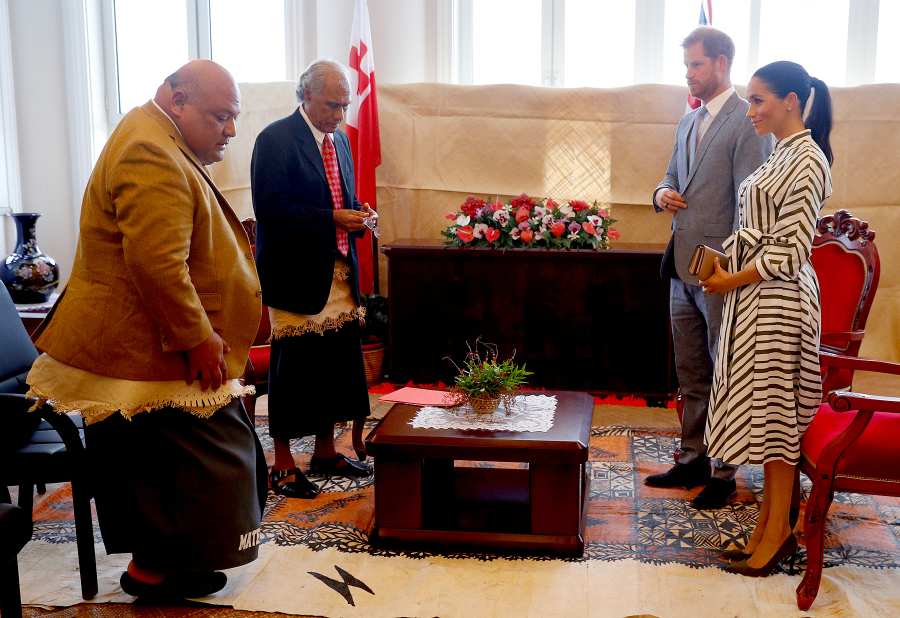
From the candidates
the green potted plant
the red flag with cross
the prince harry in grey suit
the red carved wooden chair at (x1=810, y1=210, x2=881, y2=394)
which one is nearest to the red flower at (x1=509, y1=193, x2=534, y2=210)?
the red flag with cross

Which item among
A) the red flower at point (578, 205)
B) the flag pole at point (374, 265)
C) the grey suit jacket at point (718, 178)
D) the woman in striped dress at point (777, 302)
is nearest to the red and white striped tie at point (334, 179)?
the grey suit jacket at point (718, 178)

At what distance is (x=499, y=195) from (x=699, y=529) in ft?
10.0

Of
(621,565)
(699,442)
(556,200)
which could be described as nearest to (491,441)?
(621,565)

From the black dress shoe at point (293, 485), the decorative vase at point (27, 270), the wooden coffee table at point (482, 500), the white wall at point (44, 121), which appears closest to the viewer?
the wooden coffee table at point (482, 500)

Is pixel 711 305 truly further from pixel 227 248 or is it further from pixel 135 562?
pixel 135 562

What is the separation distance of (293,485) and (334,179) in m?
1.23

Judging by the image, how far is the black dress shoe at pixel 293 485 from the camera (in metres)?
3.69

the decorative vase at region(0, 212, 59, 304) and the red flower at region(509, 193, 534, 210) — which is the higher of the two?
the red flower at region(509, 193, 534, 210)

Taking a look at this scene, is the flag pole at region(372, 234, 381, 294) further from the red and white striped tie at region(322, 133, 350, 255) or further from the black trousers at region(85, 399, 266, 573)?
the black trousers at region(85, 399, 266, 573)

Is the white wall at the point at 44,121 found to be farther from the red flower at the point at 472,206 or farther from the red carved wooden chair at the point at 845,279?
the red carved wooden chair at the point at 845,279

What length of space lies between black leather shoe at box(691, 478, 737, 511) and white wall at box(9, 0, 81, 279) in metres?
4.28

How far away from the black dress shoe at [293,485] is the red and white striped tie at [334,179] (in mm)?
909

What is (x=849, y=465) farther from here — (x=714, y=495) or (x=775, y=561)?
(x=714, y=495)

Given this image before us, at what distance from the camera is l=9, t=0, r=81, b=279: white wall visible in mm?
5766
